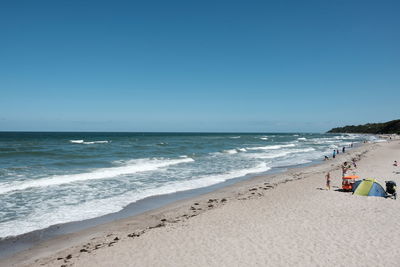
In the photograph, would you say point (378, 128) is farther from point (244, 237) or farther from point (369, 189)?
point (244, 237)

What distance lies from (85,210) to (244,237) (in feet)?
23.9

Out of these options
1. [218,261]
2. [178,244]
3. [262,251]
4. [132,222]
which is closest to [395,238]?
[262,251]

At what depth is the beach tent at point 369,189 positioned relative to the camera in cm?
1296

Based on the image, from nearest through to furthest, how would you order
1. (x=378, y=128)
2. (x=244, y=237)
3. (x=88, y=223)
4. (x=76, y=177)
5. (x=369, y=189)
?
(x=244, y=237) < (x=88, y=223) < (x=369, y=189) < (x=76, y=177) < (x=378, y=128)

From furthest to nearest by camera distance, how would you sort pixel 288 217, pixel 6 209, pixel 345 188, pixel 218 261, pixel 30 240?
pixel 345 188, pixel 6 209, pixel 288 217, pixel 30 240, pixel 218 261

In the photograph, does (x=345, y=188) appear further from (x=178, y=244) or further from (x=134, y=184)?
(x=134, y=184)

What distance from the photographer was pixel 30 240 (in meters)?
9.05

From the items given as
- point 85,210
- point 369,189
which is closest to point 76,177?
point 85,210

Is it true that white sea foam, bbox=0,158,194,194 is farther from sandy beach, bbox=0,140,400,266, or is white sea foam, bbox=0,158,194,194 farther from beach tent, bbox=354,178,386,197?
beach tent, bbox=354,178,386,197

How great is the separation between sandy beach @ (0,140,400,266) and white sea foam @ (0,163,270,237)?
1.62 metres

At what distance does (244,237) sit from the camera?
8484 millimetres

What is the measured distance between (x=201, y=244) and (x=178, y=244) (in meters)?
0.66

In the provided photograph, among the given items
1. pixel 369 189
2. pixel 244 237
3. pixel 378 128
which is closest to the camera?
pixel 244 237

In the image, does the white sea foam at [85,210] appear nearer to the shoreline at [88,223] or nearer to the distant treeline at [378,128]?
the shoreline at [88,223]
